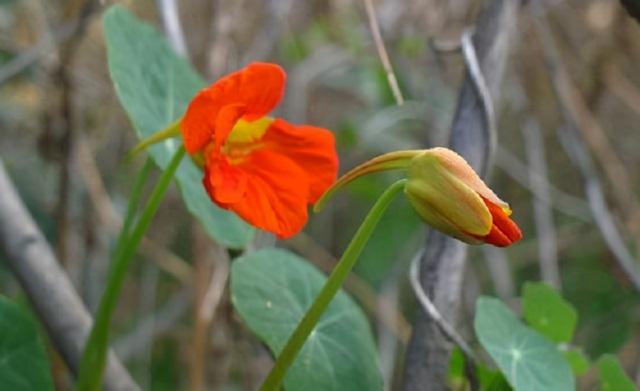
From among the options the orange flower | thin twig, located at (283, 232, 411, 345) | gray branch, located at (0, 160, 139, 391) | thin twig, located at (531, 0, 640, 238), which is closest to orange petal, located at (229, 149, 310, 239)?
the orange flower

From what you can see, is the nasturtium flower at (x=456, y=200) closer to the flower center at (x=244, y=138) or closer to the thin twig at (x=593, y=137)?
the flower center at (x=244, y=138)

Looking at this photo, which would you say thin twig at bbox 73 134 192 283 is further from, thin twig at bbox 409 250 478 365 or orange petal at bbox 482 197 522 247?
orange petal at bbox 482 197 522 247

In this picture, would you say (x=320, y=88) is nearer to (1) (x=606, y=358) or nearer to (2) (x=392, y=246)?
(2) (x=392, y=246)

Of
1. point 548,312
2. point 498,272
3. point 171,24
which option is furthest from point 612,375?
point 498,272

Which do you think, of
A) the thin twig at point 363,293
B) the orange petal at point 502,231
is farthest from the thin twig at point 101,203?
the orange petal at point 502,231

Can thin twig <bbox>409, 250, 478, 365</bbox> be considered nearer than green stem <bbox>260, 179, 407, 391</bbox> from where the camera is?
No

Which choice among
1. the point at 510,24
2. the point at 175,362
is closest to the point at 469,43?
the point at 510,24
